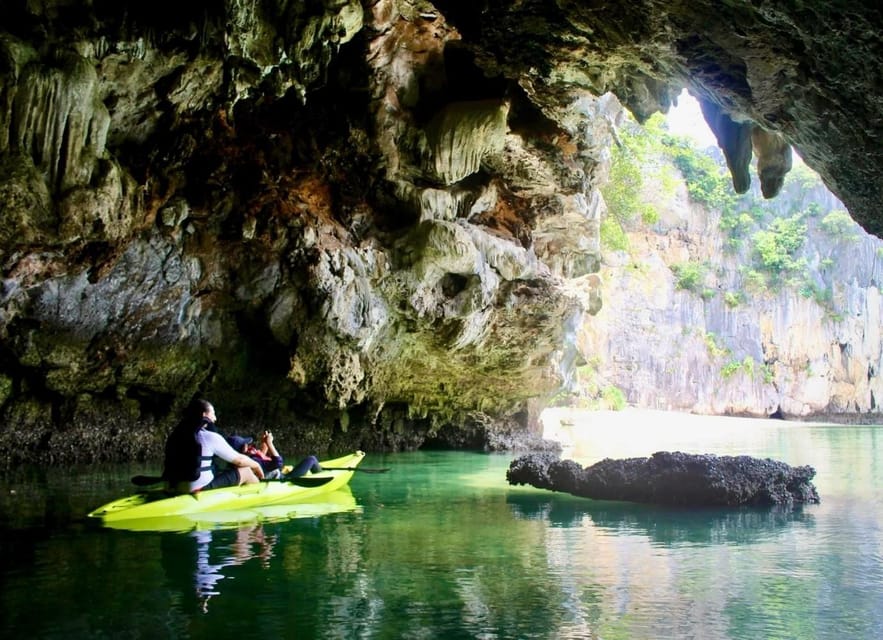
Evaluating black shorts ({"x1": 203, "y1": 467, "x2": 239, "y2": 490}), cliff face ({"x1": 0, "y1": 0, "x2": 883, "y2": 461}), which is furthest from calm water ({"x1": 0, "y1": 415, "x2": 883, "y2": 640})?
cliff face ({"x1": 0, "y1": 0, "x2": 883, "y2": 461})

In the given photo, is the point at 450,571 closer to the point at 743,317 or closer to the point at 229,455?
the point at 229,455

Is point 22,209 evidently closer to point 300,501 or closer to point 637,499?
point 300,501

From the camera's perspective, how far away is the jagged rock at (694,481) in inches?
418

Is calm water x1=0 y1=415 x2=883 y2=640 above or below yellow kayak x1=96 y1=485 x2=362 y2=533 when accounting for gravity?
below

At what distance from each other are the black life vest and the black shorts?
1.38 ft

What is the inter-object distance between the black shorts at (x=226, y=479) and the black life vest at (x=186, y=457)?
16.5 inches

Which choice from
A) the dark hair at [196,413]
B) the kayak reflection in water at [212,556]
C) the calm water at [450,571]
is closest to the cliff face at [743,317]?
the calm water at [450,571]

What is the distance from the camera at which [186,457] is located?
881 centimetres

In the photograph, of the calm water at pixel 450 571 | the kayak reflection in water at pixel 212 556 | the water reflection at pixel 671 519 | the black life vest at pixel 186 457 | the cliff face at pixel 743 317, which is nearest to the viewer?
the calm water at pixel 450 571

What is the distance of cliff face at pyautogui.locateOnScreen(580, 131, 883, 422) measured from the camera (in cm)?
4403

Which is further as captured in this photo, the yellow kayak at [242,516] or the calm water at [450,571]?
the yellow kayak at [242,516]

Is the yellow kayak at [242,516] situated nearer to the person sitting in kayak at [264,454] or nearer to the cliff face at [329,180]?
the person sitting in kayak at [264,454]

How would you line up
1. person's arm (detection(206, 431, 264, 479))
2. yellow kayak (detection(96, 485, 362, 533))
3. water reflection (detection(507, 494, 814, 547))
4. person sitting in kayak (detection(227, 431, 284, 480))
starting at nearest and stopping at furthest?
yellow kayak (detection(96, 485, 362, 533)), water reflection (detection(507, 494, 814, 547)), person's arm (detection(206, 431, 264, 479)), person sitting in kayak (detection(227, 431, 284, 480))

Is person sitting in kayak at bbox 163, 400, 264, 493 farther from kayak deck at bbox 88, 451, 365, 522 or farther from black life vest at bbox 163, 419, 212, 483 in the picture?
kayak deck at bbox 88, 451, 365, 522
